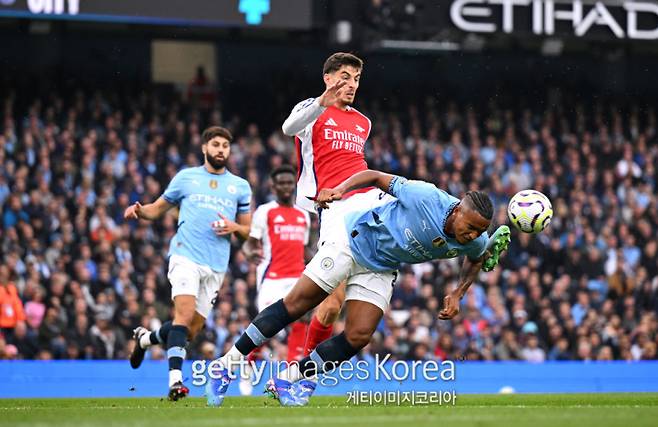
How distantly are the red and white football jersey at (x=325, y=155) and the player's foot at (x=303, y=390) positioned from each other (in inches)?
66.8

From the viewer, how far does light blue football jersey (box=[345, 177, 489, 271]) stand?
29.1ft

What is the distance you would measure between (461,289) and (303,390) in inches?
57.6

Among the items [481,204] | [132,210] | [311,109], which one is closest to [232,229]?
[132,210]

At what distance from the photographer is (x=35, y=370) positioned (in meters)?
15.5

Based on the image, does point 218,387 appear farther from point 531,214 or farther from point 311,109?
point 531,214

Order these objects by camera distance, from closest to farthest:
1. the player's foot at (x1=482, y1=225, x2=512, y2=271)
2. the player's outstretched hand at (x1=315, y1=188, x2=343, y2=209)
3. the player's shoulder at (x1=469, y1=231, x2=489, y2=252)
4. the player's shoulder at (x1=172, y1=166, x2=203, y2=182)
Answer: the player's outstretched hand at (x1=315, y1=188, x2=343, y2=209) < the player's shoulder at (x1=469, y1=231, x2=489, y2=252) < the player's foot at (x1=482, y1=225, x2=512, y2=271) < the player's shoulder at (x1=172, y1=166, x2=203, y2=182)

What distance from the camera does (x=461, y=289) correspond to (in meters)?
9.20

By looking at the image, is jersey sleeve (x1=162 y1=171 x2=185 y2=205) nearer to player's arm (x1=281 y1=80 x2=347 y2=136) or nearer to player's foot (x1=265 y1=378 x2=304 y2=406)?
player's arm (x1=281 y1=80 x2=347 y2=136)

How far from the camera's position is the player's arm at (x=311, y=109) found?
360 inches

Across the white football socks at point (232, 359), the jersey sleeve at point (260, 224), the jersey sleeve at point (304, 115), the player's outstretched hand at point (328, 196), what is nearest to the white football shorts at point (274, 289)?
the jersey sleeve at point (260, 224)

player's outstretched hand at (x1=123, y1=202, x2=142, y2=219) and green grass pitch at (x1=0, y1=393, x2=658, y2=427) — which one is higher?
player's outstretched hand at (x1=123, y1=202, x2=142, y2=219)

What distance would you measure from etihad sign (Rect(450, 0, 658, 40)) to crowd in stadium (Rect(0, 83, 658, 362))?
114 inches

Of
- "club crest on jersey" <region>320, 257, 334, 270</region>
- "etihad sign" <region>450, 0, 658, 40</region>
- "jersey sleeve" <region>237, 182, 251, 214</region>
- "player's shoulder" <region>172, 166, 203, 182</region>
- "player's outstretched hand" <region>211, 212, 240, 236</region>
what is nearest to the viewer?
"club crest on jersey" <region>320, 257, 334, 270</region>

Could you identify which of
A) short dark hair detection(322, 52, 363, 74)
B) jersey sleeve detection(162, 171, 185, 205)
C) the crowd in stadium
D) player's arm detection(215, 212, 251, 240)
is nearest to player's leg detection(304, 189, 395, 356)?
short dark hair detection(322, 52, 363, 74)
